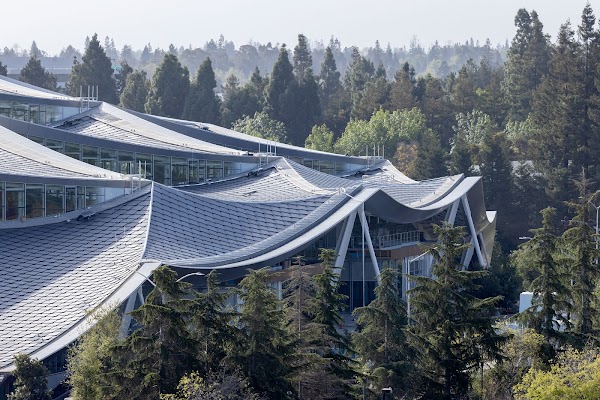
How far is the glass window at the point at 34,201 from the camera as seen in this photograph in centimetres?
6322

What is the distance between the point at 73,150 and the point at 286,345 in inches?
1450

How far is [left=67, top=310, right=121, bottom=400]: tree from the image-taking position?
1697 inches

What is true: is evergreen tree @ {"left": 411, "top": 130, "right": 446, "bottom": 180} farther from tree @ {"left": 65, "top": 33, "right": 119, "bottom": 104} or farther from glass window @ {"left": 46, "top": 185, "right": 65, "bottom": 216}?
glass window @ {"left": 46, "top": 185, "right": 65, "bottom": 216}

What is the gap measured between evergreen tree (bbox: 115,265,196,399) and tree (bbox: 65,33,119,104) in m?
100

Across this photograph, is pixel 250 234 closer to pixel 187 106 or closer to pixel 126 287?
pixel 126 287

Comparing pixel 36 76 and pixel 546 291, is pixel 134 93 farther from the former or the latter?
pixel 546 291

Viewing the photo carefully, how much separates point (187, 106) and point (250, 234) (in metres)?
69.8

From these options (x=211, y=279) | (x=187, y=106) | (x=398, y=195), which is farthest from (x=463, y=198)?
(x=187, y=106)

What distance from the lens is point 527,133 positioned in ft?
426

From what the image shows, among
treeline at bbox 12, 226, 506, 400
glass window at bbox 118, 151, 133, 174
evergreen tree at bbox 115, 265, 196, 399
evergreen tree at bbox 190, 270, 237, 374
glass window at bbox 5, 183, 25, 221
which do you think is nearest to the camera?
evergreen tree at bbox 115, 265, 196, 399

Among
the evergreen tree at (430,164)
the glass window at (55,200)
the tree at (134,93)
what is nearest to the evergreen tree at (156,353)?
the glass window at (55,200)

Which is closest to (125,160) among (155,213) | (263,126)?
(155,213)

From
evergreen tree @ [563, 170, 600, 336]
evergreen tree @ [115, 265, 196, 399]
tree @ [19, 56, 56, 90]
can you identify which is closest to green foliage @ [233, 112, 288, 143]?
tree @ [19, 56, 56, 90]

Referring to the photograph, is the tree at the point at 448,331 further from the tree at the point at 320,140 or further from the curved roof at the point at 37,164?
the tree at the point at 320,140
